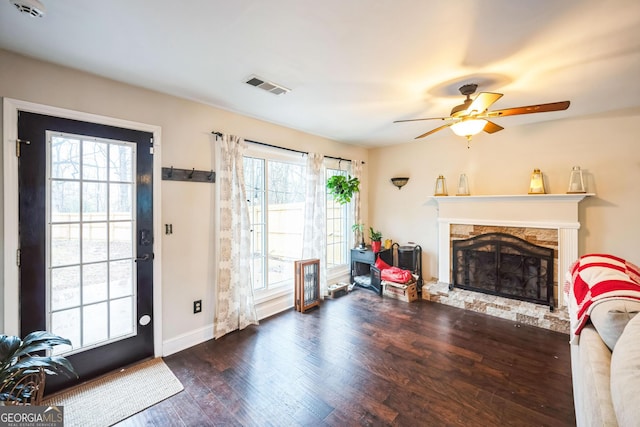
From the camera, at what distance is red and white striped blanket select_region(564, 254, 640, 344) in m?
1.41

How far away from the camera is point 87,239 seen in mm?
2254

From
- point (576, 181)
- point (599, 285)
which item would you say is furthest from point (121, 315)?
point (576, 181)

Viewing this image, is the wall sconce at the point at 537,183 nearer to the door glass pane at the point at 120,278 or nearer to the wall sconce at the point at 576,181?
the wall sconce at the point at 576,181

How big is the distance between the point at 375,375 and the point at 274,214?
89.8 inches

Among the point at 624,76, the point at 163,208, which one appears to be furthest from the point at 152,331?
the point at 624,76

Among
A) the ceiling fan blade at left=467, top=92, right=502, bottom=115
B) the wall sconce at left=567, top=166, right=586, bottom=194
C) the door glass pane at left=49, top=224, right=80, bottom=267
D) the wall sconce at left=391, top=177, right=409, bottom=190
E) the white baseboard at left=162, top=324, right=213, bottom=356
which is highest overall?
the ceiling fan blade at left=467, top=92, right=502, bottom=115

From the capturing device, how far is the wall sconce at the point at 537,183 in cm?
353

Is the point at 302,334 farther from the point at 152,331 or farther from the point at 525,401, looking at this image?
the point at 525,401

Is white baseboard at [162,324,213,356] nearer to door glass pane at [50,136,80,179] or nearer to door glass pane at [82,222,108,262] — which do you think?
door glass pane at [82,222,108,262]

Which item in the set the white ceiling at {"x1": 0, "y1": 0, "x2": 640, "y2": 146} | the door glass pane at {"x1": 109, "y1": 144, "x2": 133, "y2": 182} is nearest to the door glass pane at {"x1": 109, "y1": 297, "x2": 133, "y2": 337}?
the door glass pane at {"x1": 109, "y1": 144, "x2": 133, "y2": 182}

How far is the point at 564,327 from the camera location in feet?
10.1

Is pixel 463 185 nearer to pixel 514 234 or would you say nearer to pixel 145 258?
pixel 514 234

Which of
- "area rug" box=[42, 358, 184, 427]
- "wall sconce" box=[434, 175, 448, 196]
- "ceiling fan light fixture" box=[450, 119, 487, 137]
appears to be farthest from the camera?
"wall sconce" box=[434, 175, 448, 196]

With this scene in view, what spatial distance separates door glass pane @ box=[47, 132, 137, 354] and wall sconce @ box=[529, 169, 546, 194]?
469 cm
